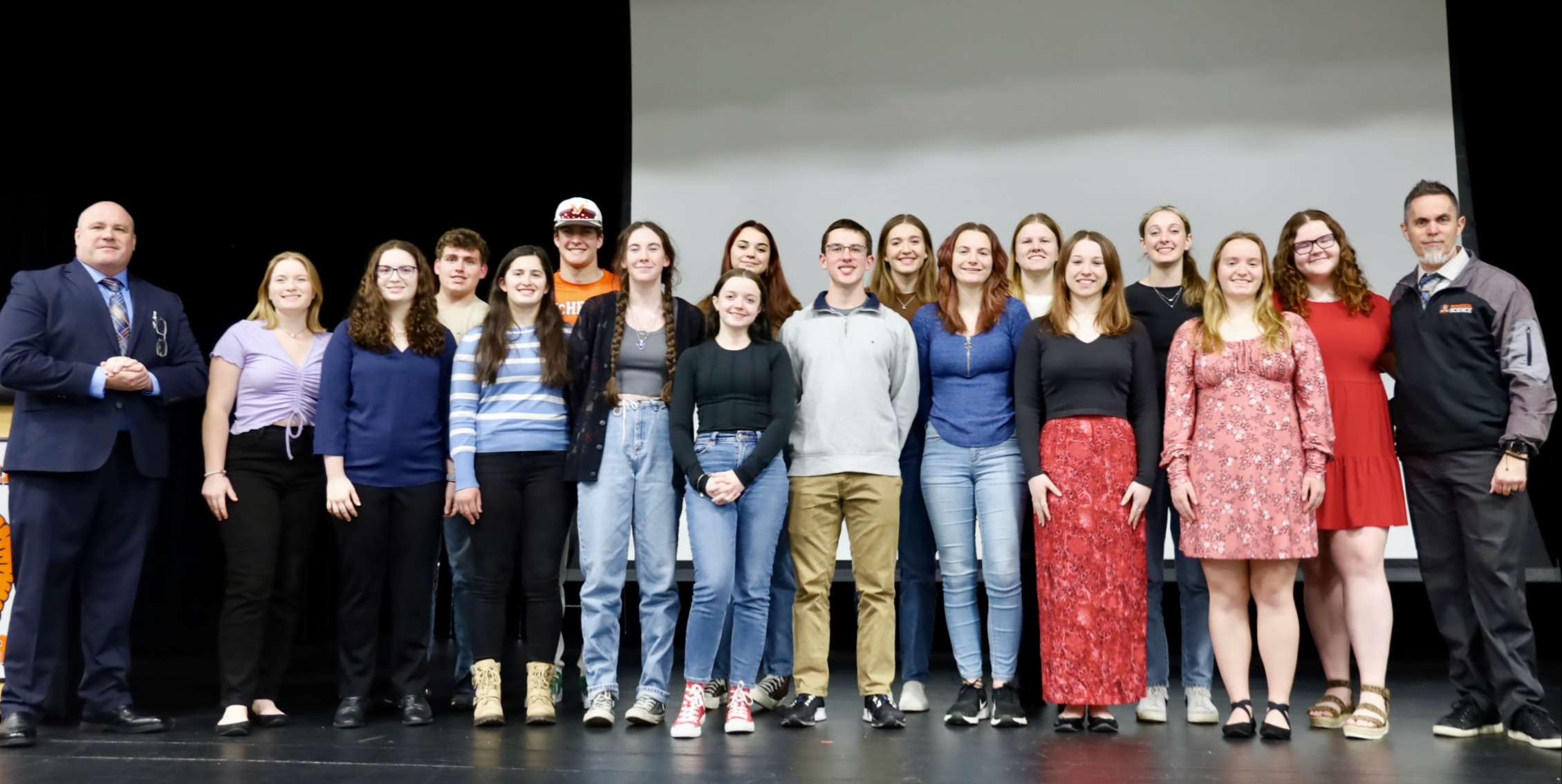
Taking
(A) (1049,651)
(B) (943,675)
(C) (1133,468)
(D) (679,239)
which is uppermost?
(D) (679,239)

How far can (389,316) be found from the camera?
2.99m

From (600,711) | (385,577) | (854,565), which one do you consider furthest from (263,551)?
(854,565)

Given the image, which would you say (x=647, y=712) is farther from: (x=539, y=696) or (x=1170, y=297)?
(x=1170, y=297)

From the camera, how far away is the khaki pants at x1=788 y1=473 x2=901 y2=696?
111 inches

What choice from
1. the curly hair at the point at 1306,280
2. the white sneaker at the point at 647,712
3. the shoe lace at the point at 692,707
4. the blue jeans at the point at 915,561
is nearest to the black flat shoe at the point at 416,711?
the white sneaker at the point at 647,712

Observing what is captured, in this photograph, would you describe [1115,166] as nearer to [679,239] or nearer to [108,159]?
[679,239]

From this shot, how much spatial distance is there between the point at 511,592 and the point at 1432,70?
14.6 feet

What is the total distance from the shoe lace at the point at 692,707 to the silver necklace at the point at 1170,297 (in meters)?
1.66

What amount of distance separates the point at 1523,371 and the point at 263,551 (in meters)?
3.26

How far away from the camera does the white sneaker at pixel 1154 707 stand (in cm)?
290

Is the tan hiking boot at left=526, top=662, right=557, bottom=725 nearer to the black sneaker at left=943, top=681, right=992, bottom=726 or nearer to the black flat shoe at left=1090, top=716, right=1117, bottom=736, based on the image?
the black sneaker at left=943, top=681, right=992, bottom=726

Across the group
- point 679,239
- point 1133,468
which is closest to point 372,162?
point 679,239

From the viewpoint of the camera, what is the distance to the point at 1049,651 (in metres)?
2.78

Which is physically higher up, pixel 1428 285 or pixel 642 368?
pixel 1428 285
